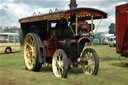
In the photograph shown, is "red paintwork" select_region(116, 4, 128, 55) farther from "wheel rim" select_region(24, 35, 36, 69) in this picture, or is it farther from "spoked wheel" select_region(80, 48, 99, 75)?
"wheel rim" select_region(24, 35, 36, 69)

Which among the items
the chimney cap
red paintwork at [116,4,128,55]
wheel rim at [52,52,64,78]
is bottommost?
wheel rim at [52,52,64,78]

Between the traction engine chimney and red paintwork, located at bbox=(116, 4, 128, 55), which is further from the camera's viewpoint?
the traction engine chimney

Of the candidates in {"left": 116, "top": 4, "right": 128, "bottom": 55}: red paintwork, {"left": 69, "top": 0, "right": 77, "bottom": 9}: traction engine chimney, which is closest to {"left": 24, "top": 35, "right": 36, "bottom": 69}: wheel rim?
{"left": 69, "top": 0, "right": 77, "bottom": 9}: traction engine chimney

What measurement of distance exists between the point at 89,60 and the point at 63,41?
1.31 meters

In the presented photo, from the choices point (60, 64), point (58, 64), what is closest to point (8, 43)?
point (58, 64)

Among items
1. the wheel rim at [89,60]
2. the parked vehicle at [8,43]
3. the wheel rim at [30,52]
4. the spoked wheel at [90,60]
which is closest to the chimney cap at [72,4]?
the wheel rim at [30,52]

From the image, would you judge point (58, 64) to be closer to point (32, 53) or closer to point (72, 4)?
point (32, 53)

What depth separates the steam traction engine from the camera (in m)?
8.30

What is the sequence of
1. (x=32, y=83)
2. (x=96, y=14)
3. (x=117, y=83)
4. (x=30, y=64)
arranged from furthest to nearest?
(x=30, y=64), (x=96, y=14), (x=117, y=83), (x=32, y=83)

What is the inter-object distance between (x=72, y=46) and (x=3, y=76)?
2.80 meters

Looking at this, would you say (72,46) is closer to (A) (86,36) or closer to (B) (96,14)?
(A) (86,36)

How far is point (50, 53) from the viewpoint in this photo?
9.41 m

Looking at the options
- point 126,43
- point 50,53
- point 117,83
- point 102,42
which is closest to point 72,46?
point 50,53

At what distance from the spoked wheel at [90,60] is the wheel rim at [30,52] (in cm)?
218
